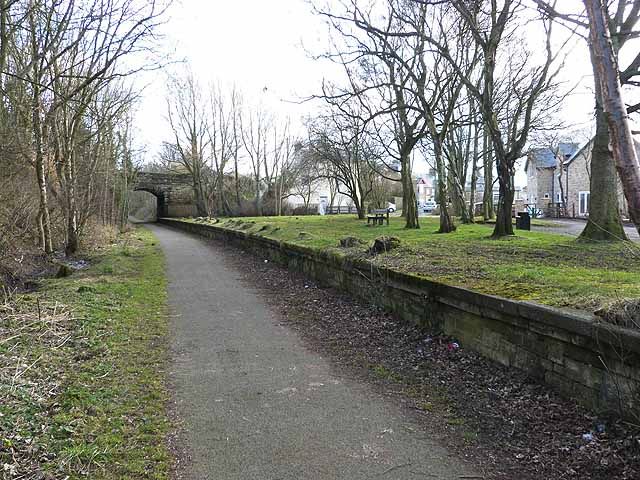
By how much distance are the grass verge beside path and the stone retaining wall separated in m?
3.21

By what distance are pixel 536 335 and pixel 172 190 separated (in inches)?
2031

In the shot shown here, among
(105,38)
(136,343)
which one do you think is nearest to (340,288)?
(136,343)

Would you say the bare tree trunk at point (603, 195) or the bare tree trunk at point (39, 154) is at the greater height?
the bare tree trunk at point (39, 154)

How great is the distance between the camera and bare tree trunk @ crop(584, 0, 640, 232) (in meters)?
3.61

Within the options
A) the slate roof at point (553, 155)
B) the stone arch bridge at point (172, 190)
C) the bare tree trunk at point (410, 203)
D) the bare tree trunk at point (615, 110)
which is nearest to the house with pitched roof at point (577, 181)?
the slate roof at point (553, 155)

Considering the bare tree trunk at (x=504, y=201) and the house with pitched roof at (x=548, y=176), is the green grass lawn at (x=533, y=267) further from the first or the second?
the house with pitched roof at (x=548, y=176)

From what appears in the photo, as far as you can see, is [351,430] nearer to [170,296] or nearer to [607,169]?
[170,296]

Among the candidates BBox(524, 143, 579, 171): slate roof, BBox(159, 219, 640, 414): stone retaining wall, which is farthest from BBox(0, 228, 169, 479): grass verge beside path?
BBox(524, 143, 579, 171): slate roof

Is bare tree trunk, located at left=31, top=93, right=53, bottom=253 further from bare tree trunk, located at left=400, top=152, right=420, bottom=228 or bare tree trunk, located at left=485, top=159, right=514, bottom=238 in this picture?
bare tree trunk, located at left=400, top=152, right=420, bottom=228

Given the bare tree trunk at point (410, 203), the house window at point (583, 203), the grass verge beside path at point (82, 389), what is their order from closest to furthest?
the grass verge beside path at point (82, 389) < the bare tree trunk at point (410, 203) < the house window at point (583, 203)

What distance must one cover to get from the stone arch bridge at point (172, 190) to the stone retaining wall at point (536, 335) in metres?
46.9

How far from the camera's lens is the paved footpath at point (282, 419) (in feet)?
11.2

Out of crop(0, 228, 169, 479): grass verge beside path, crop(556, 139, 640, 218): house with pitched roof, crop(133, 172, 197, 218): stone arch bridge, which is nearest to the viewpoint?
crop(0, 228, 169, 479): grass verge beside path

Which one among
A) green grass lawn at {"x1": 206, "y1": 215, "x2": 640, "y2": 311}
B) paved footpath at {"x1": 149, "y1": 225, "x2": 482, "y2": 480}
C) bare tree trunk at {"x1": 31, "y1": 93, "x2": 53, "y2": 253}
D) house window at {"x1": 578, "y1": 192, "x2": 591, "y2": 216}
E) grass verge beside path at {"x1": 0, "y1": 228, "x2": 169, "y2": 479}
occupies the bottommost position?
paved footpath at {"x1": 149, "y1": 225, "x2": 482, "y2": 480}
